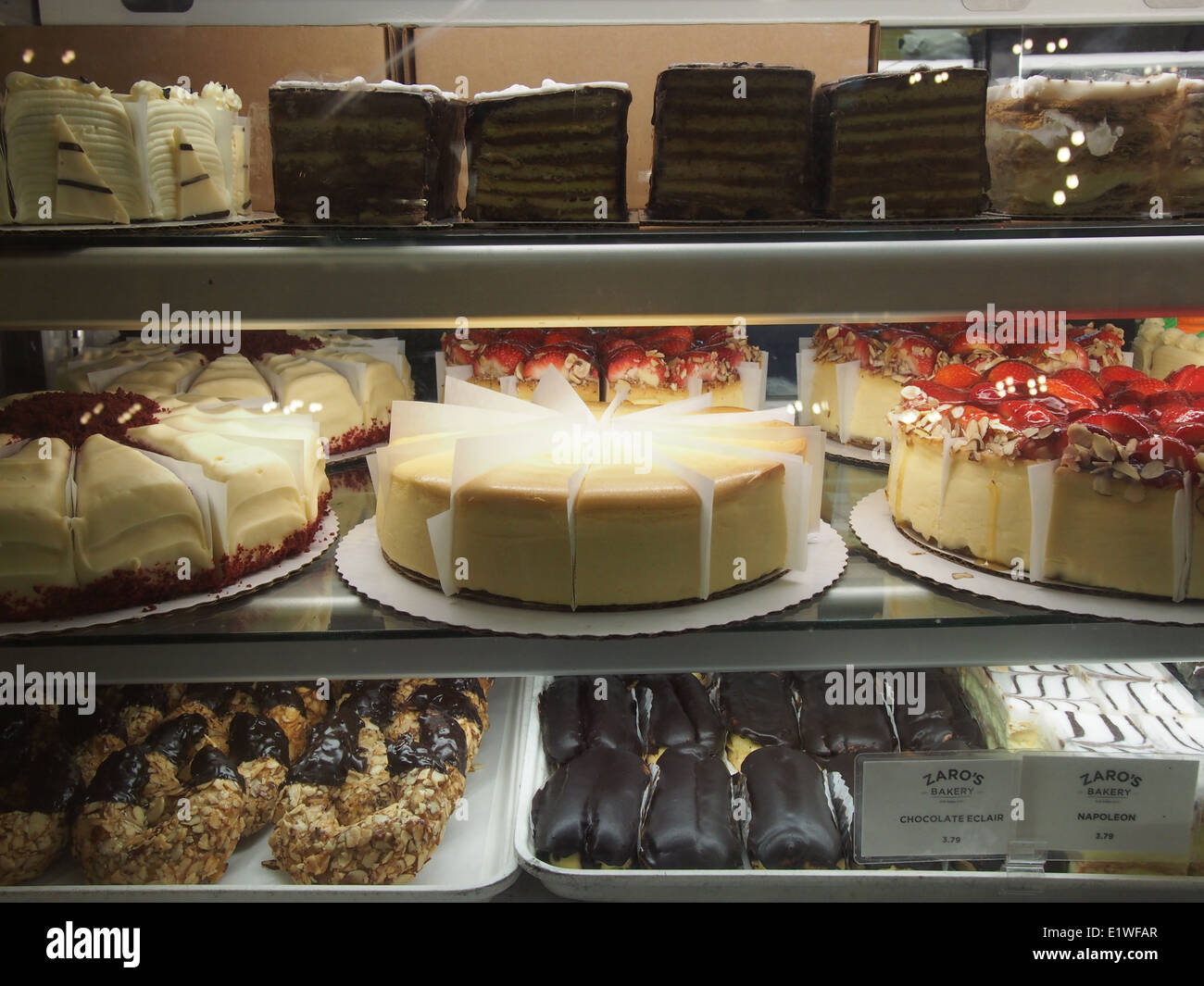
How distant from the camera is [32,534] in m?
1.19

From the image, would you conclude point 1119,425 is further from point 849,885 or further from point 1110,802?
point 849,885

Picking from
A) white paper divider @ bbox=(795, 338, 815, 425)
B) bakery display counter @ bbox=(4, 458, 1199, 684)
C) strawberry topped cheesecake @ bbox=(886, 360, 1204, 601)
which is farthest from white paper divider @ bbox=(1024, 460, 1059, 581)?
white paper divider @ bbox=(795, 338, 815, 425)

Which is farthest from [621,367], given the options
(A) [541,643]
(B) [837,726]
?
(A) [541,643]


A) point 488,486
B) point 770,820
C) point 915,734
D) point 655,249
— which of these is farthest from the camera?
point 915,734

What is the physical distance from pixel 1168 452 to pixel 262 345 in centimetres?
174

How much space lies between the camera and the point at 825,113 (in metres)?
1.26

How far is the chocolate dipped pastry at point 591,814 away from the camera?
1.45 meters

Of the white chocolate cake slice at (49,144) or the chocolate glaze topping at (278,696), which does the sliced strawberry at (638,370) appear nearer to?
the chocolate glaze topping at (278,696)

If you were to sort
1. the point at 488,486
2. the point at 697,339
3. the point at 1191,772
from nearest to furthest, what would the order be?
1. the point at 488,486
2. the point at 1191,772
3. the point at 697,339


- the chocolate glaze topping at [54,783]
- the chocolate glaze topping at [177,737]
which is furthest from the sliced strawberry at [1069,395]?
the chocolate glaze topping at [54,783]
